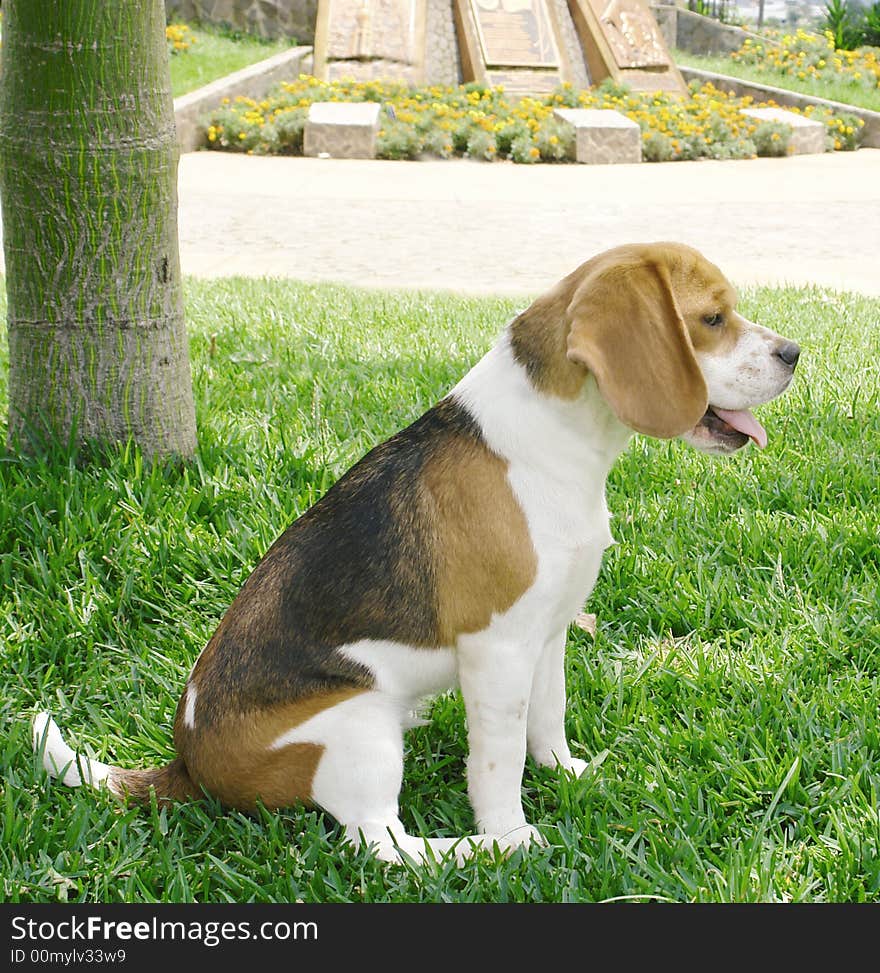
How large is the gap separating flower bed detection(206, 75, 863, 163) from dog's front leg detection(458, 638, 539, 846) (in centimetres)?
1243

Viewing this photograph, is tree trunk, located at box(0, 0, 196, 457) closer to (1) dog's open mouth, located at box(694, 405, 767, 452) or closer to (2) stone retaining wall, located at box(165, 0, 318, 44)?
(1) dog's open mouth, located at box(694, 405, 767, 452)

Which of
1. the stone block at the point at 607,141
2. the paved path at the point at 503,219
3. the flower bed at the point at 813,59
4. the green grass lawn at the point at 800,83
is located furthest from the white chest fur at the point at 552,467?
the flower bed at the point at 813,59

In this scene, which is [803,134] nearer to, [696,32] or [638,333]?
[696,32]

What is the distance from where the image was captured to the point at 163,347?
164 inches

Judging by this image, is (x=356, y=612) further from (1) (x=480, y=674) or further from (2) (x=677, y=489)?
(2) (x=677, y=489)

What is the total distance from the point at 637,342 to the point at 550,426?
277 mm

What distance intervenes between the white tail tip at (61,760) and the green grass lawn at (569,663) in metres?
0.04

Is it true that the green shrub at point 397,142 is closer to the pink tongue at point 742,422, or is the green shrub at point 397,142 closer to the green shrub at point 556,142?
the green shrub at point 556,142

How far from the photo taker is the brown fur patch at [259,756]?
102 inches

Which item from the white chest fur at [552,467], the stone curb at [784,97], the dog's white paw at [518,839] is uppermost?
the stone curb at [784,97]

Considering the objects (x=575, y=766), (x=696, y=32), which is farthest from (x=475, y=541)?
(x=696, y=32)

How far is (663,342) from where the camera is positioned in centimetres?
241

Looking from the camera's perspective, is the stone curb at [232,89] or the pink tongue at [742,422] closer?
the pink tongue at [742,422]

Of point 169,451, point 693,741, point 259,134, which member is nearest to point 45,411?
point 169,451
